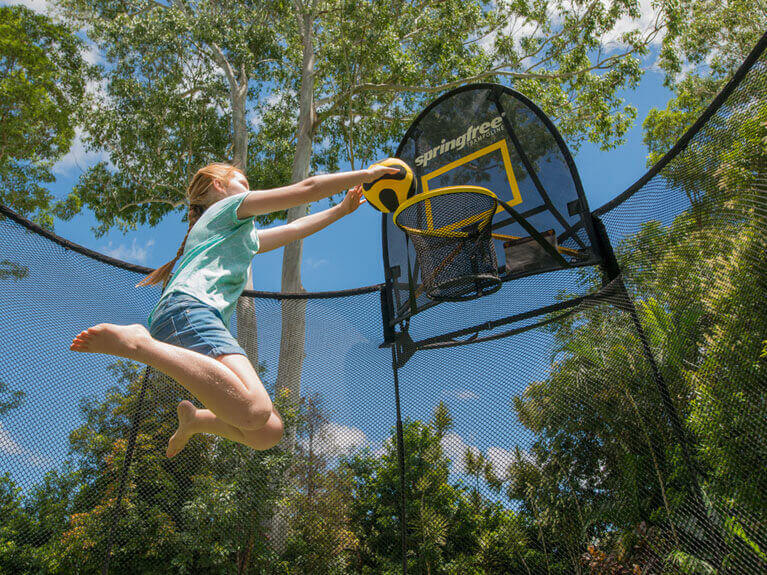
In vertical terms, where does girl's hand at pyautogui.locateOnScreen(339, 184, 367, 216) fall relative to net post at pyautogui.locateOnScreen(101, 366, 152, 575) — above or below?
above

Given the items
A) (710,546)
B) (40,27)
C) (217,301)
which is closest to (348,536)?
(710,546)

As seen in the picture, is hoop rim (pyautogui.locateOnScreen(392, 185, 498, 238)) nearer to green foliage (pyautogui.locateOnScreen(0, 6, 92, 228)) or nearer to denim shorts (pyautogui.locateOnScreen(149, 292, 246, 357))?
denim shorts (pyautogui.locateOnScreen(149, 292, 246, 357))

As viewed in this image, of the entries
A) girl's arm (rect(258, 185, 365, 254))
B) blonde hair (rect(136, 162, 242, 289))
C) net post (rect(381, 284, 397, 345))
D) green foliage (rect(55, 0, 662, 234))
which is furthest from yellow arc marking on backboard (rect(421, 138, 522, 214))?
green foliage (rect(55, 0, 662, 234))

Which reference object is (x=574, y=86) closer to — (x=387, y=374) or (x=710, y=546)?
(x=387, y=374)

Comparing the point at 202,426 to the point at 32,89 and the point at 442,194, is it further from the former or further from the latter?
the point at 32,89

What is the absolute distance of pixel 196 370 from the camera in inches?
48.6

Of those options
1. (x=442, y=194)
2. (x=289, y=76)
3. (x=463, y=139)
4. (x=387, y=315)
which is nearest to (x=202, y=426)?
(x=442, y=194)

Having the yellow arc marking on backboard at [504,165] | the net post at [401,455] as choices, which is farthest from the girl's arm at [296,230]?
the net post at [401,455]

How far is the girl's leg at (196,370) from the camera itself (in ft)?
4.06

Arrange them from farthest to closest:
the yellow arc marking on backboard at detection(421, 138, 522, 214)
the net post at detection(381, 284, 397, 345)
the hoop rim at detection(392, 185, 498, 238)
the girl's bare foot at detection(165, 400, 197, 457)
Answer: the net post at detection(381, 284, 397, 345)
the yellow arc marking on backboard at detection(421, 138, 522, 214)
the hoop rim at detection(392, 185, 498, 238)
the girl's bare foot at detection(165, 400, 197, 457)

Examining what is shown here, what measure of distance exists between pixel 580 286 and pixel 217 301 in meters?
1.84

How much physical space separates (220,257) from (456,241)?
1.20 metres

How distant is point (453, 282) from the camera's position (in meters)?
2.36

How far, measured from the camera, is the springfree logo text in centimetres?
281
